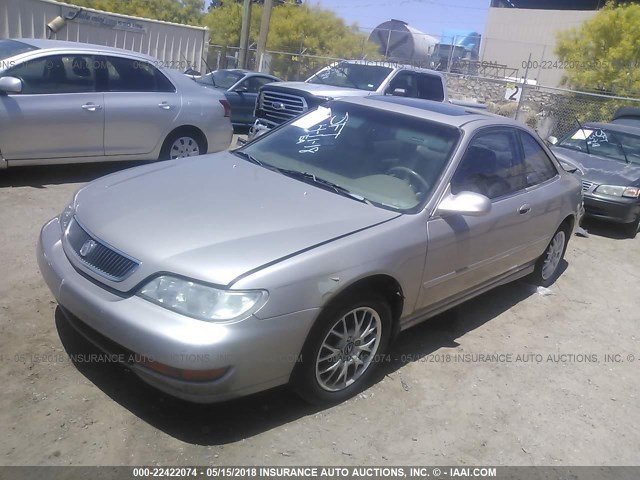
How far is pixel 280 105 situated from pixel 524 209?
5.55 meters

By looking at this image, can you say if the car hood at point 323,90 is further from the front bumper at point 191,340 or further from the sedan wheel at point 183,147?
the front bumper at point 191,340

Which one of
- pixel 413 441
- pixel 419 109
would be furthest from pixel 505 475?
pixel 419 109

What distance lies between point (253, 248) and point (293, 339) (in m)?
0.49

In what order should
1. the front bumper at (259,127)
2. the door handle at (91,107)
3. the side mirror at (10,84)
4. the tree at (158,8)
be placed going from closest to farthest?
the side mirror at (10,84) → the door handle at (91,107) → the front bumper at (259,127) → the tree at (158,8)

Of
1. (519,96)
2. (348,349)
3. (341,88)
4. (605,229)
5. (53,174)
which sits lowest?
(605,229)

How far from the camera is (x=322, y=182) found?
13.1 feet

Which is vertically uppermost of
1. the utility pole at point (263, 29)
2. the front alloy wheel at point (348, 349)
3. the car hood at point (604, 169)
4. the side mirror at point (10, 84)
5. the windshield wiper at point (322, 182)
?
the utility pole at point (263, 29)

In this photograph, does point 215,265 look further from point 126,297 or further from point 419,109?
point 419,109

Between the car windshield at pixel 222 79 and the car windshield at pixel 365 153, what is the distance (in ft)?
28.1

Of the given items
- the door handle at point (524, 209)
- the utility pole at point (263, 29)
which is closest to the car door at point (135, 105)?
the door handle at point (524, 209)

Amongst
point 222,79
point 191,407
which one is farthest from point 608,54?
point 191,407

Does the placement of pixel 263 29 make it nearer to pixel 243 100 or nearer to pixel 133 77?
pixel 243 100

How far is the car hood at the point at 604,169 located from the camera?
8.49 meters

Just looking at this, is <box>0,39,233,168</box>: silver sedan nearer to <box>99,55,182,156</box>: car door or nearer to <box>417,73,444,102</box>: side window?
<box>99,55,182,156</box>: car door
